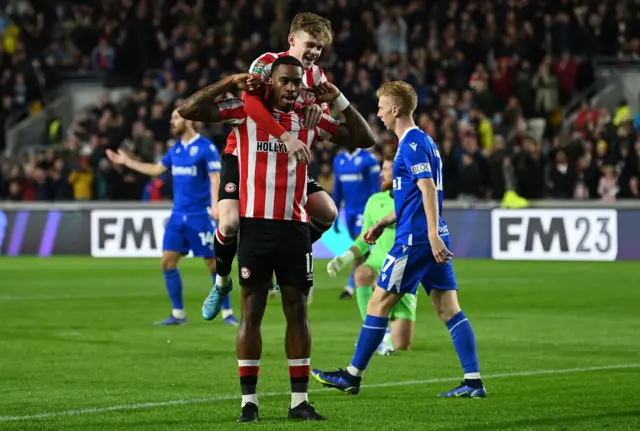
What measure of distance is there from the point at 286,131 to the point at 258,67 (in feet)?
1.35

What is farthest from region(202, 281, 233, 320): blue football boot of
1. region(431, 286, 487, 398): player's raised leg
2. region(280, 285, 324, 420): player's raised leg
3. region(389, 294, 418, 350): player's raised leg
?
region(389, 294, 418, 350): player's raised leg

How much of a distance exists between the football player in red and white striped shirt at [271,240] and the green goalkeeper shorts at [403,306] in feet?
12.0

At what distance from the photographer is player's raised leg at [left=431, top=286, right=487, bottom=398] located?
909 centimetres

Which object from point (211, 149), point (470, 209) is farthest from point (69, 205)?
point (211, 149)

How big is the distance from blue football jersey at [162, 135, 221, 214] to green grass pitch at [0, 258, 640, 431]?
1318mm

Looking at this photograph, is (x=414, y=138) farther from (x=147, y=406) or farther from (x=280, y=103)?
(x=147, y=406)

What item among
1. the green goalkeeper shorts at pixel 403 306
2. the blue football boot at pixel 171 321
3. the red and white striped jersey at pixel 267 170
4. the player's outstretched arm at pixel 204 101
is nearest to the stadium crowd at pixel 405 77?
the blue football boot at pixel 171 321

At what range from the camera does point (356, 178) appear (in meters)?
18.2

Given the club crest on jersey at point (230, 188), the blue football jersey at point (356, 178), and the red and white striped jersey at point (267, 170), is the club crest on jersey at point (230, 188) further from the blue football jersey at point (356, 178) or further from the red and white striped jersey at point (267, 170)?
the blue football jersey at point (356, 178)

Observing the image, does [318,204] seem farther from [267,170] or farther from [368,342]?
[368,342]

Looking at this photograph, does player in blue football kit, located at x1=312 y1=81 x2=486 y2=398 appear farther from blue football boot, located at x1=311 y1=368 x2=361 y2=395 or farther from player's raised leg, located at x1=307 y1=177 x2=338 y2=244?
player's raised leg, located at x1=307 y1=177 x2=338 y2=244

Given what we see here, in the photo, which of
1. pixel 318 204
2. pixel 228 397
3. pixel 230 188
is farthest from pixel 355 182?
pixel 230 188

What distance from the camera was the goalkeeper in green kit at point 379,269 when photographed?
464 inches

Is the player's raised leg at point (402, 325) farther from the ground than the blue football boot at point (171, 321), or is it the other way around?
the player's raised leg at point (402, 325)
